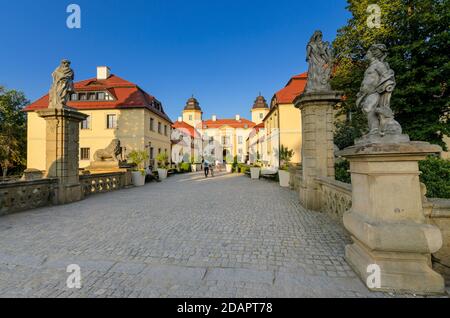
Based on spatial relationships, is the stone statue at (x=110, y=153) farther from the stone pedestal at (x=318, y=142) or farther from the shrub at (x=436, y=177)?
the shrub at (x=436, y=177)

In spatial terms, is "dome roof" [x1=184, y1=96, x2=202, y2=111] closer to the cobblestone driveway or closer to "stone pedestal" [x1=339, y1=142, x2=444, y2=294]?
the cobblestone driveway

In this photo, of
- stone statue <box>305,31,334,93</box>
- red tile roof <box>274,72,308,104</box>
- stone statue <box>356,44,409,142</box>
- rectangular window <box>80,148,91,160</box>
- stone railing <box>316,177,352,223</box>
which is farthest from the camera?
red tile roof <box>274,72,308,104</box>

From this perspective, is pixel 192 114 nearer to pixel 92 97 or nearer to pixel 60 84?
pixel 92 97

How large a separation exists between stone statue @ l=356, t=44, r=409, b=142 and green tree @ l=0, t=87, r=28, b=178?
30.9 metres

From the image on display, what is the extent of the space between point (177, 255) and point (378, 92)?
3.85 meters

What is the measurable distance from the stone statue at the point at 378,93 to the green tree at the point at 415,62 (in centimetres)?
902

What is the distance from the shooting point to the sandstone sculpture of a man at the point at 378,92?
268 cm

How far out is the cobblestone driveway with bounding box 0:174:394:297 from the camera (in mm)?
A: 2412

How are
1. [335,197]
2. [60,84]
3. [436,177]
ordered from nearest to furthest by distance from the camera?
[335,197] → [436,177] → [60,84]

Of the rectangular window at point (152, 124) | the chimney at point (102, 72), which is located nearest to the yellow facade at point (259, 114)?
the rectangular window at point (152, 124)

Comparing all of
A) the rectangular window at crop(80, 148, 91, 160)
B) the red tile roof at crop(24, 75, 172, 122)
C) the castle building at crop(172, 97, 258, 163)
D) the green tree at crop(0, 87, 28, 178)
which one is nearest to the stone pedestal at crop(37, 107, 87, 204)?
the red tile roof at crop(24, 75, 172, 122)

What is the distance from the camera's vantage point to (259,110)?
2314 inches

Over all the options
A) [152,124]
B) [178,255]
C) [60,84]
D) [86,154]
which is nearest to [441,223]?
[178,255]

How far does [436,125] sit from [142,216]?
13252 mm
